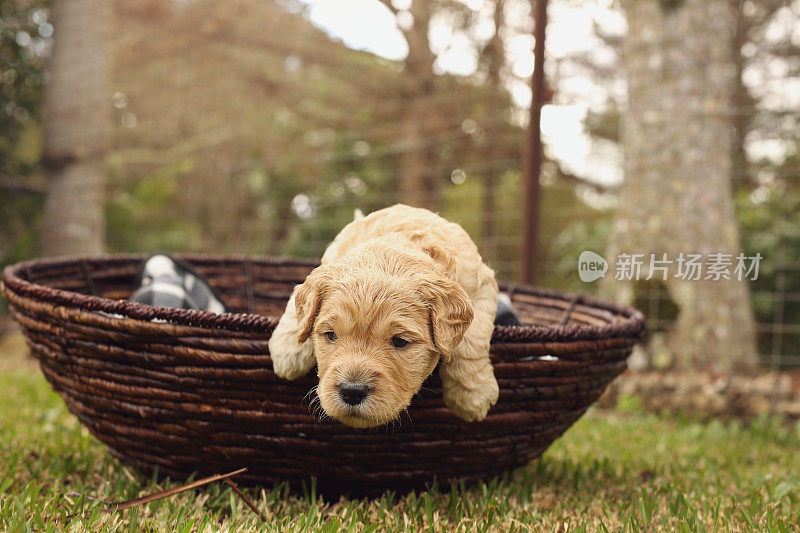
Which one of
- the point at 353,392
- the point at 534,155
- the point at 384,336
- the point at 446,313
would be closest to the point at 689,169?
the point at 534,155

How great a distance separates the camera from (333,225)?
7.34 metres

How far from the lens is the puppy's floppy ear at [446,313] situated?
1.52m

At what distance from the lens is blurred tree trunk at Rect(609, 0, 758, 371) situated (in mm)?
4668

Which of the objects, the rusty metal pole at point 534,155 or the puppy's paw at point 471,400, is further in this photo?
the rusty metal pole at point 534,155

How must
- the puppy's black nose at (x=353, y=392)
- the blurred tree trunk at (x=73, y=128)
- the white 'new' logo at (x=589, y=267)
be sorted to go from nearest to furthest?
the puppy's black nose at (x=353, y=392)
the white 'new' logo at (x=589, y=267)
the blurred tree trunk at (x=73, y=128)

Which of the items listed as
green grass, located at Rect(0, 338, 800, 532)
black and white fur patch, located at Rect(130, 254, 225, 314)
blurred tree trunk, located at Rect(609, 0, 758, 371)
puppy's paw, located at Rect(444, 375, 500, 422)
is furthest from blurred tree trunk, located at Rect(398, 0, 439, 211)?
puppy's paw, located at Rect(444, 375, 500, 422)

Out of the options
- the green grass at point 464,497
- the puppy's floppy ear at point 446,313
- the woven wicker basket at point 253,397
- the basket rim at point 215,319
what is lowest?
the green grass at point 464,497

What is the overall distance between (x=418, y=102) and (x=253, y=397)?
6.71 metres

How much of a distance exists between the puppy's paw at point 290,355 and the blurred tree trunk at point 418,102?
5972 millimetres

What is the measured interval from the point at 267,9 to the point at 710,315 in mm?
9202

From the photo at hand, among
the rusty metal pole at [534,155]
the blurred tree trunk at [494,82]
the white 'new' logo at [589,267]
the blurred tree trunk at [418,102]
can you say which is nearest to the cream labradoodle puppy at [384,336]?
the white 'new' logo at [589,267]

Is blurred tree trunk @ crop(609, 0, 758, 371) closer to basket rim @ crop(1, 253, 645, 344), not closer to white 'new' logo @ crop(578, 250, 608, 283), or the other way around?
white 'new' logo @ crop(578, 250, 608, 283)

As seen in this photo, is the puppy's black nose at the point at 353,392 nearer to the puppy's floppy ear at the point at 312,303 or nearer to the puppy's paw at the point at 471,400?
the puppy's floppy ear at the point at 312,303

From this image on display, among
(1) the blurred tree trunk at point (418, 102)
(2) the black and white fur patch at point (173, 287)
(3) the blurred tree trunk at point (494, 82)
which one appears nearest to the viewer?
(2) the black and white fur patch at point (173, 287)
